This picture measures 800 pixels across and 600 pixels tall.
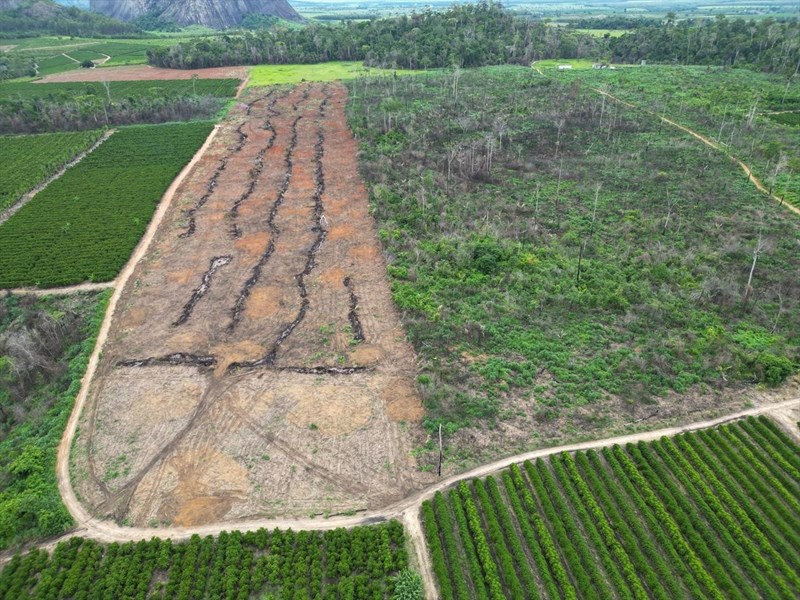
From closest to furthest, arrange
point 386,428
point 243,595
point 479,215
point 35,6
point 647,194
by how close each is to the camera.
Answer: point 243,595 < point 386,428 < point 479,215 < point 647,194 < point 35,6

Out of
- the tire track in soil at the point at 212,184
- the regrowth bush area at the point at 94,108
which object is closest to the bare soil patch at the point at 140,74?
the regrowth bush area at the point at 94,108

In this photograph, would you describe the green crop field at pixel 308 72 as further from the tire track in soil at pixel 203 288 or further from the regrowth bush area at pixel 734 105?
the tire track in soil at pixel 203 288

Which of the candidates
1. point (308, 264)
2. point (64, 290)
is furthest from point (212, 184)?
point (308, 264)

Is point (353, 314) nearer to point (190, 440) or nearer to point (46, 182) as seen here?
point (190, 440)

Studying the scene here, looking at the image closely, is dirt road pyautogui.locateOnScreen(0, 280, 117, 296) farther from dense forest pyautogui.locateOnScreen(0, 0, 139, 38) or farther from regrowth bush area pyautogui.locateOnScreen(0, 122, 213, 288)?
dense forest pyautogui.locateOnScreen(0, 0, 139, 38)

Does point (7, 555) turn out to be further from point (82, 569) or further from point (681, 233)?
point (681, 233)

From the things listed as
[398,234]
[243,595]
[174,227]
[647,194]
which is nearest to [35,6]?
[174,227]

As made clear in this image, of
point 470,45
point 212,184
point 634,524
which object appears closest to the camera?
point 634,524
